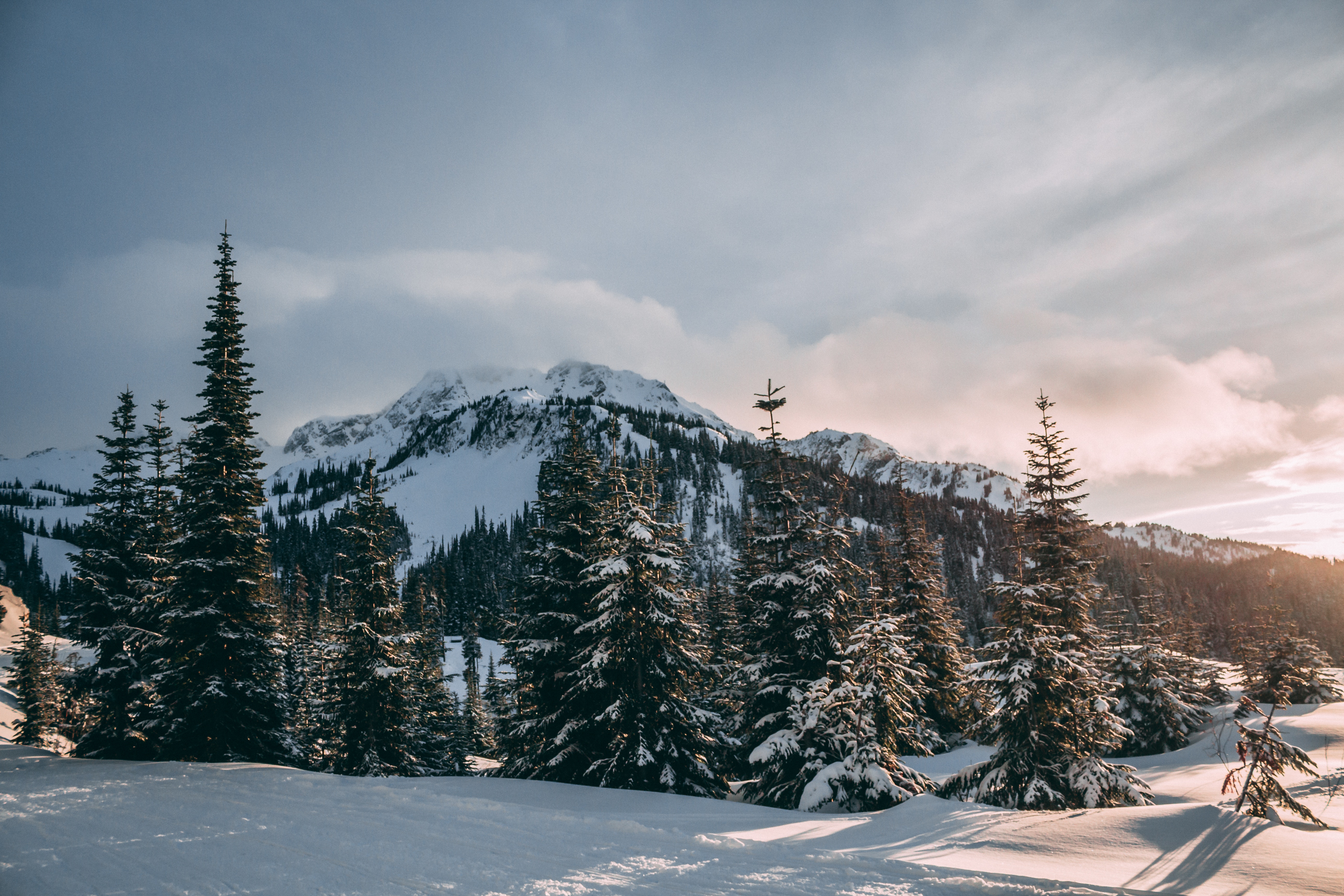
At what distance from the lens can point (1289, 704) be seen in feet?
101

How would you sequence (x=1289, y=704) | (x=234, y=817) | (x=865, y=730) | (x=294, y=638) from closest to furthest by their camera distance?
1. (x=234, y=817)
2. (x=865, y=730)
3. (x=1289, y=704)
4. (x=294, y=638)

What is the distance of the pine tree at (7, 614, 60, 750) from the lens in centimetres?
3781

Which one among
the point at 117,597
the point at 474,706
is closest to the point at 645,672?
the point at 117,597

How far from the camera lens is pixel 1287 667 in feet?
107

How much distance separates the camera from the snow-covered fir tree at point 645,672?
1585 centimetres

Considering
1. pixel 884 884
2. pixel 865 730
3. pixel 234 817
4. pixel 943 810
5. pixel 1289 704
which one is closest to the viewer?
pixel 884 884

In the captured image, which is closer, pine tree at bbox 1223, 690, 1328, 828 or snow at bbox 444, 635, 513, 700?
pine tree at bbox 1223, 690, 1328, 828

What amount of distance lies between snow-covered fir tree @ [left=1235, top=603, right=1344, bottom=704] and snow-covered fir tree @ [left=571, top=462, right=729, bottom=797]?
114ft

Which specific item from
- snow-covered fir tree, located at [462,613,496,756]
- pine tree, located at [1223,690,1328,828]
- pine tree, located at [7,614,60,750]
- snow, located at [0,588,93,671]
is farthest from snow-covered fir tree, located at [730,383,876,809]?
snow, located at [0,588,93,671]

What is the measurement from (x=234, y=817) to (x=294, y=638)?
45.4 metres

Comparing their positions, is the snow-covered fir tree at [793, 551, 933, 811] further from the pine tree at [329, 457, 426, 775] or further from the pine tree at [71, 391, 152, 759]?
the pine tree at [71, 391, 152, 759]

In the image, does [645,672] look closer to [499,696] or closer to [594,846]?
[499,696]

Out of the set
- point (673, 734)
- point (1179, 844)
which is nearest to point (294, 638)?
point (673, 734)

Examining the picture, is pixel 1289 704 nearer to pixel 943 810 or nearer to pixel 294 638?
pixel 943 810
